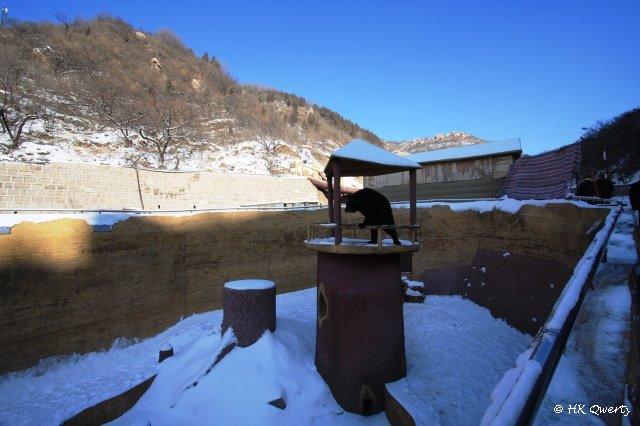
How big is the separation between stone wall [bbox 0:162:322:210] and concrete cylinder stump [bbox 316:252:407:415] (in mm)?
12494

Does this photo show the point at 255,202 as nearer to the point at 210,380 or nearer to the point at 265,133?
the point at 210,380

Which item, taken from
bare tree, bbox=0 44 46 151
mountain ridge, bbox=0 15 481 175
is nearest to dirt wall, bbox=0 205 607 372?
mountain ridge, bbox=0 15 481 175

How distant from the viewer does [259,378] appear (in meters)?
6.48

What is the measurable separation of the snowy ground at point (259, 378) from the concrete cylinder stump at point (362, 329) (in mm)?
391

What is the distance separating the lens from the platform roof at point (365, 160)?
260 inches

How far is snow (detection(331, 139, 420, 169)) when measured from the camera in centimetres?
655

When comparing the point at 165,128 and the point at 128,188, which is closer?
the point at 128,188

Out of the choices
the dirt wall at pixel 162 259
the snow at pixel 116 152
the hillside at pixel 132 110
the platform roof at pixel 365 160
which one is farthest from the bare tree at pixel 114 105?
the platform roof at pixel 365 160

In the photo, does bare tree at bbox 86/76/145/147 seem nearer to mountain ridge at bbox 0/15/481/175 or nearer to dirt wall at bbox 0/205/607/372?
mountain ridge at bbox 0/15/481/175

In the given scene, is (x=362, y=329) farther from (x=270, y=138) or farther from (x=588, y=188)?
(x=270, y=138)

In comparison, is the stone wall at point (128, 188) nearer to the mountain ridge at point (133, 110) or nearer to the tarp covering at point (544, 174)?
the mountain ridge at point (133, 110)

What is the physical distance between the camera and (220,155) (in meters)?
30.9

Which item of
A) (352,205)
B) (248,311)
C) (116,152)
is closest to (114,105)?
(116,152)

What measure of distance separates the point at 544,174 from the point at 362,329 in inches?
447
